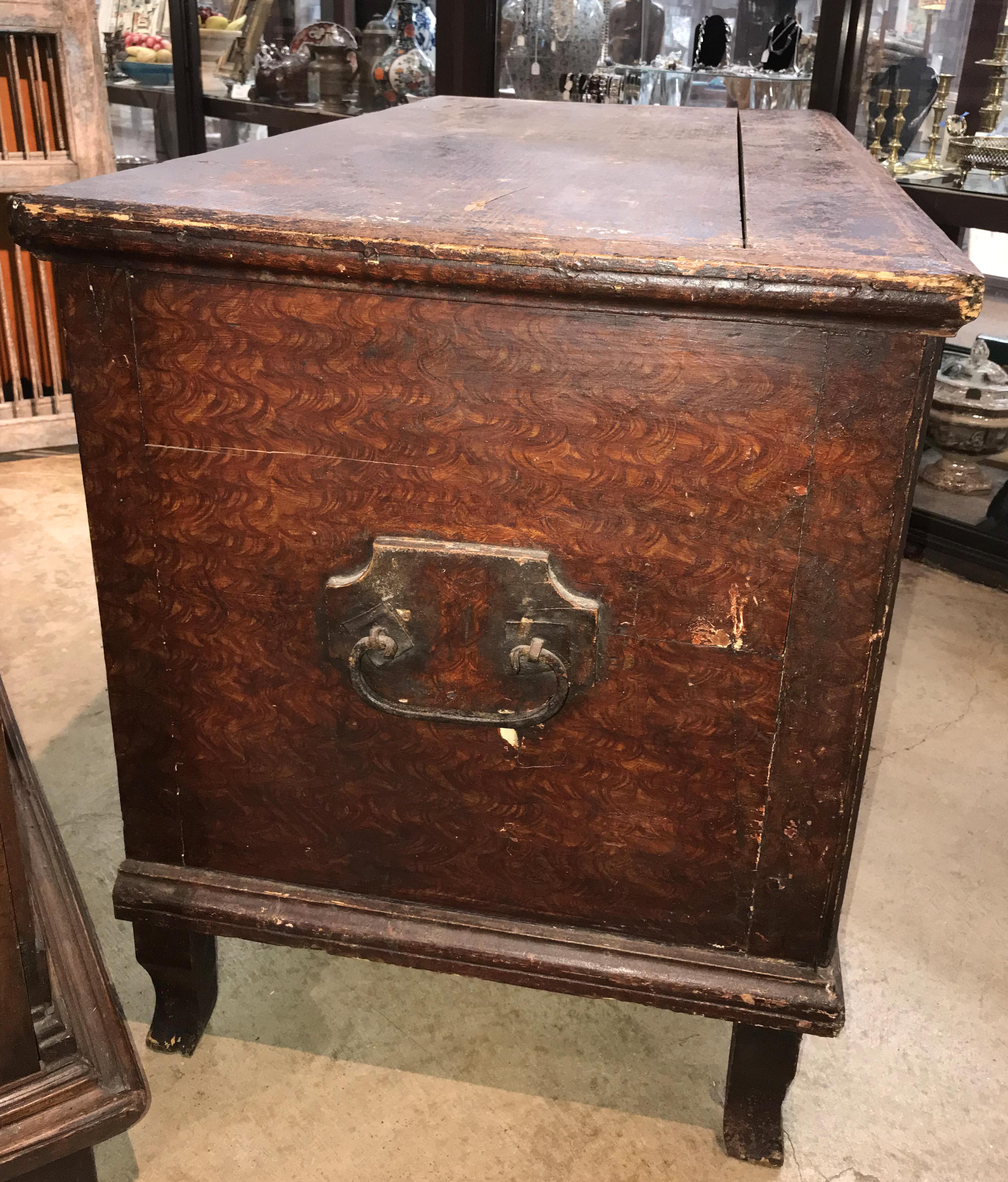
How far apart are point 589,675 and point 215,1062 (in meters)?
0.66

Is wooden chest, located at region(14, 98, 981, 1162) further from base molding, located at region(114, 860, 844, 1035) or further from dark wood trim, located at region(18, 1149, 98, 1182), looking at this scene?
dark wood trim, located at region(18, 1149, 98, 1182)

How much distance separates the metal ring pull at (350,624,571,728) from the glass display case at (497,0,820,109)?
181 centimetres

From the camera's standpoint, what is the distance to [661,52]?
2.47 metres

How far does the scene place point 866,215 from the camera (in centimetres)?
97

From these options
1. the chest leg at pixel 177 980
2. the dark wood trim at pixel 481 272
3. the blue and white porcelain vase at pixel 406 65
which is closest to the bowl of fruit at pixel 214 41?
the blue and white porcelain vase at pixel 406 65

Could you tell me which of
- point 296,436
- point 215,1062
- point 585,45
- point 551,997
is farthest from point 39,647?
point 585,45

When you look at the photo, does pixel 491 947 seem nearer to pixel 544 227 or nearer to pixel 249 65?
pixel 544 227

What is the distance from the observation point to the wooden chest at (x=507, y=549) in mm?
851

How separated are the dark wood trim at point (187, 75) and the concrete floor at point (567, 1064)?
2.31 meters

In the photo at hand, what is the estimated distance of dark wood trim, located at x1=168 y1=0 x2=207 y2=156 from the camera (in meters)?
→ 3.20

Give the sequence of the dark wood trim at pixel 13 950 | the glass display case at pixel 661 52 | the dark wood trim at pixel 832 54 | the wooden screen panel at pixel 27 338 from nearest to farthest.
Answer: the dark wood trim at pixel 13 950 < the dark wood trim at pixel 832 54 < the glass display case at pixel 661 52 < the wooden screen panel at pixel 27 338

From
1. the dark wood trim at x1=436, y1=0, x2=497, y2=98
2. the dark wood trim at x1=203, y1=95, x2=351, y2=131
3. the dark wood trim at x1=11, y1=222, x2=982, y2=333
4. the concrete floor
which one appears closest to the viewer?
the dark wood trim at x1=11, y1=222, x2=982, y2=333

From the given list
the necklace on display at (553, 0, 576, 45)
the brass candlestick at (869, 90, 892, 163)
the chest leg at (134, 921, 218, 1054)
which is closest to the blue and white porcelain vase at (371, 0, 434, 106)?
the necklace on display at (553, 0, 576, 45)

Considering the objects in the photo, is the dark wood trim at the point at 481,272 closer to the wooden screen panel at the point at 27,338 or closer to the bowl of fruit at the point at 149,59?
the wooden screen panel at the point at 27,338
